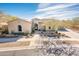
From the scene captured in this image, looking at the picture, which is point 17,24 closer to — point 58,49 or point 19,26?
point 19,26

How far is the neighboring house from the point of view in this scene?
2445 mm

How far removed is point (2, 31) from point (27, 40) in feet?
0.90

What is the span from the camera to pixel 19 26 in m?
2.45

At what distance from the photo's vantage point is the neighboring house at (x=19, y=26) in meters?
2.45

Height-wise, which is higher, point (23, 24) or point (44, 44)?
point (23, 24)

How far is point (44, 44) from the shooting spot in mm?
2465

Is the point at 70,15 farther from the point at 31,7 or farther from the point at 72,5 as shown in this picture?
the point at 31,7

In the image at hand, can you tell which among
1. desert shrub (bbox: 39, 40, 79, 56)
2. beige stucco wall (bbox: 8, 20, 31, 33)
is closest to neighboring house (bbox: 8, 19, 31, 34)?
beige stucco wall (bbox: 8, 20, 31, 33)

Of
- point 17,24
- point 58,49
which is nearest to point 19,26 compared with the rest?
point 17,24

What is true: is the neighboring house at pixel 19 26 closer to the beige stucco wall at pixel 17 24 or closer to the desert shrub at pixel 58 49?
the beige stucco wall at pixel 17 24

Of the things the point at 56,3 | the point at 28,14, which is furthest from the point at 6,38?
the point at 56,3

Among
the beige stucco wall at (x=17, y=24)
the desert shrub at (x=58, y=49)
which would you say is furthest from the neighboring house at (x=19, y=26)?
the desert shrub at (x=58, y=49)

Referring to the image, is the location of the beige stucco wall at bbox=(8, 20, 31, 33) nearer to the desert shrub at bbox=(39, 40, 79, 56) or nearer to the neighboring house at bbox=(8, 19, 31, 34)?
the neighboring house at bbox=(8, 19, 31, 34)

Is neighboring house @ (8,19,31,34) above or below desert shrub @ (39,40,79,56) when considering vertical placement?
above
